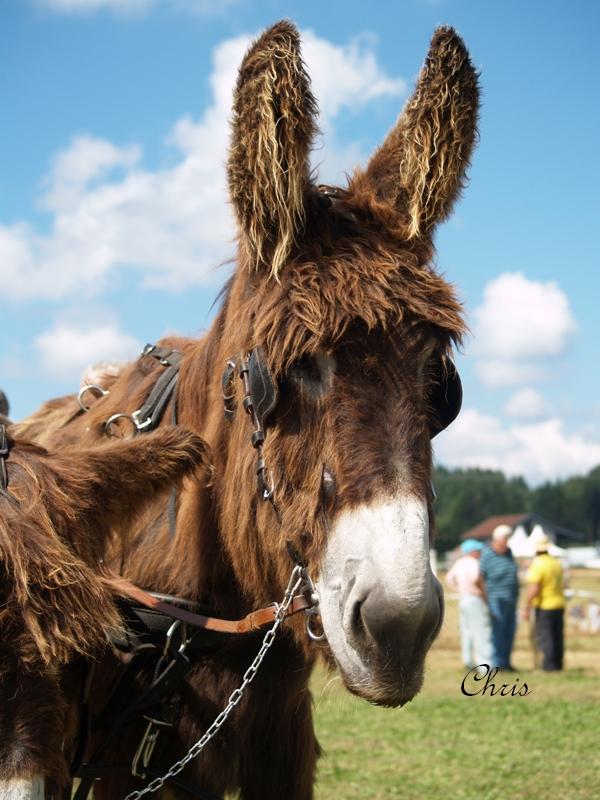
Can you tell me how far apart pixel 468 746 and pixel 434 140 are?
7356mm

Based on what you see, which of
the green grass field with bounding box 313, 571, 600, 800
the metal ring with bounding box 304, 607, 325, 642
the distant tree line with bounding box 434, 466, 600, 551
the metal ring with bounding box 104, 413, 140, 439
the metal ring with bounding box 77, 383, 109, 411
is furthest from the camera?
the distant tree line with bounding box 434, 466, 600, 551

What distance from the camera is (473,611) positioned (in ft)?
47.7

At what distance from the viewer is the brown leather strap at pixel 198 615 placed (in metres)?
3.21

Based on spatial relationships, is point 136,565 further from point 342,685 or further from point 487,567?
point 487,567

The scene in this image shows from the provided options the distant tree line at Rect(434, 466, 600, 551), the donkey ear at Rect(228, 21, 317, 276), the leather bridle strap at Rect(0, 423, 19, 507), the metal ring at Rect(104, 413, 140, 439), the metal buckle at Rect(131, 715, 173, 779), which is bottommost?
the metal buckle at Rect(131, 715, 173, 779)

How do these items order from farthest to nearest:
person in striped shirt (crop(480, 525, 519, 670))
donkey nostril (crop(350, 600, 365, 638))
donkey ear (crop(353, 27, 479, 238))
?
person in striped shirt (crop(480, 525, 519, 670)) → donkey ear (crop(353, 27, 479, 238)) → donkey nostril (crop(350, 600, 365, 638))

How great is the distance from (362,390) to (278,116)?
3.32ft

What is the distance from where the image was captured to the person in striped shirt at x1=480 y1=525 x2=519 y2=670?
47.6 ft

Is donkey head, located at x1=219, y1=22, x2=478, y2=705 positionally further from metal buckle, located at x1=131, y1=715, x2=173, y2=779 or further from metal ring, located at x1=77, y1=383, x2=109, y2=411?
metal ring, located at x1=77, y1=383, x2=109, y2=411

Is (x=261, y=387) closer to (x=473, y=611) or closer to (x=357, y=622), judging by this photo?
(x=357, y=622)

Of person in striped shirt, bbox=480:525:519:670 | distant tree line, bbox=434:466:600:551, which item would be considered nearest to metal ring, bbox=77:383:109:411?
person in striped shirt, bbox=480:525:519:670

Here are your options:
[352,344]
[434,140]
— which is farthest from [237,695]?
[434,140]

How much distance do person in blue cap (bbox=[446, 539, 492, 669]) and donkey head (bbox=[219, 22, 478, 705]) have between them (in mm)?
11741

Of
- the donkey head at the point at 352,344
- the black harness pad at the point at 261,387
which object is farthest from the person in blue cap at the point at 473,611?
the black harness pad at the point at 261,387
